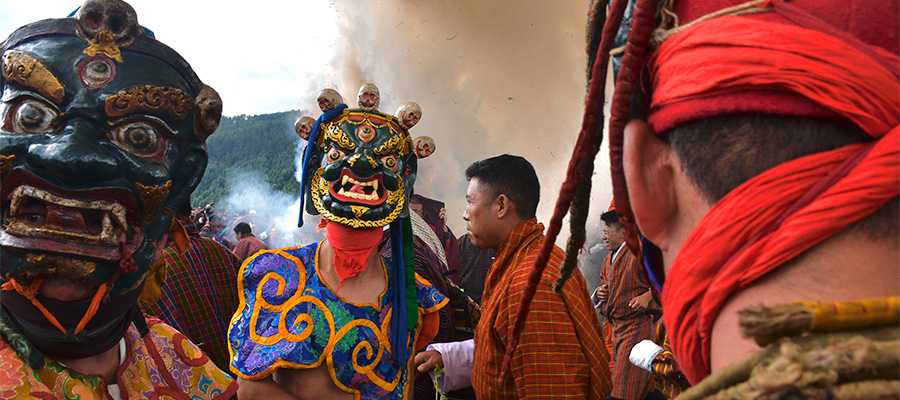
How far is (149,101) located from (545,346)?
7.57ft

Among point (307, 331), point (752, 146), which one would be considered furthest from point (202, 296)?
point (752, 146)

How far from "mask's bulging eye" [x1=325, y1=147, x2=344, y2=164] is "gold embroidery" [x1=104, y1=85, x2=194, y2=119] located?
4.77 feet

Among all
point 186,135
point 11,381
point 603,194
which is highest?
point 603,194

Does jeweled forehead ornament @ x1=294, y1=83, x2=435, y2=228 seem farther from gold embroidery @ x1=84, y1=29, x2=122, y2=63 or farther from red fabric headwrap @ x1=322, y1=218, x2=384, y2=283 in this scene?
gold embroidery @ x1=84, y1=29, x2=122, y2=63

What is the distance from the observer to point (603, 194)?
10.9 meters

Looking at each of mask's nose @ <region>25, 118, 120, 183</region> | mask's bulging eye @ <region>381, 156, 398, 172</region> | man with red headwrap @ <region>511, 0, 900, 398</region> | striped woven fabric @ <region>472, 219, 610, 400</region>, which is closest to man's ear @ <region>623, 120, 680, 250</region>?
man with red headwrap @ <region>511, 0, 900, 398</region>

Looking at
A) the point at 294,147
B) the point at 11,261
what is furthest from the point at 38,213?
the point at 294,147

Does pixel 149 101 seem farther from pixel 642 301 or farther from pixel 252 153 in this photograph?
pixel 252 153

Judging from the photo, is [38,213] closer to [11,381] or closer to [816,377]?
[11,381]

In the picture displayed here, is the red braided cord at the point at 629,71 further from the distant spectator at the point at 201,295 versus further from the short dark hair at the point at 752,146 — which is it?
the distant spectator at the point at 201,295

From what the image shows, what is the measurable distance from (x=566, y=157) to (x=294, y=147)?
16694 millimetres

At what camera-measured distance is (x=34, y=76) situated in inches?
79.3

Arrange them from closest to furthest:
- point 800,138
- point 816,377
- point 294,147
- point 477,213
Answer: point 816,377
point 800,138
point 477,213
point 294,147

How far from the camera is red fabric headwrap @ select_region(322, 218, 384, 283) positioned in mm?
3582
